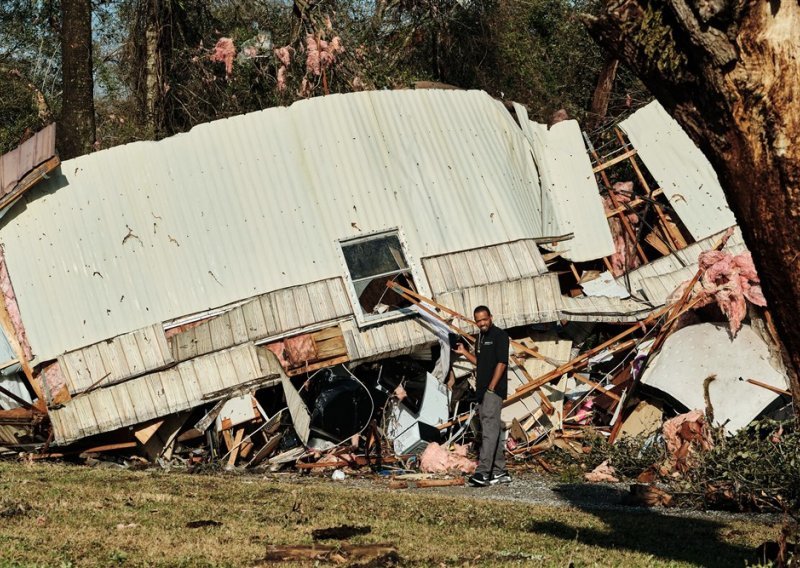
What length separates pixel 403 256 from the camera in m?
16.1

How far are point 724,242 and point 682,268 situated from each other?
736 mm

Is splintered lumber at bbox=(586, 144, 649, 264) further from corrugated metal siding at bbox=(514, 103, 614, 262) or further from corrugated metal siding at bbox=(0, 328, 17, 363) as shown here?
corrugated metal siding at bbox=(0, 328, 17, 363)

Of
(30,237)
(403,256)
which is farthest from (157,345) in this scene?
(403,256)

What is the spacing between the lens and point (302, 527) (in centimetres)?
860

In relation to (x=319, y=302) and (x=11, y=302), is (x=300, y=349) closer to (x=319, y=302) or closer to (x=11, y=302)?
(x=319, y=302)

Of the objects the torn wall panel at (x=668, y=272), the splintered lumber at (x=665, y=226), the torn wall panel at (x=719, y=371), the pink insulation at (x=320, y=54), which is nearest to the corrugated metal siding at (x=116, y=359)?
the torn wall panel at (x=719, y=371)

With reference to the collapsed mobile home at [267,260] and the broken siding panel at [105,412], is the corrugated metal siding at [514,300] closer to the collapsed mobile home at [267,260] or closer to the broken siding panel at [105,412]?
the collapsed mobile home at [267,260]

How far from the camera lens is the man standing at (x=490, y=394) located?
493 inches

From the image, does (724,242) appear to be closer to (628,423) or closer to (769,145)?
(628,423)

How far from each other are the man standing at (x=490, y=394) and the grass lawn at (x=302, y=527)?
1.13 meters

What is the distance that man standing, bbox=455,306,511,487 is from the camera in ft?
41.1

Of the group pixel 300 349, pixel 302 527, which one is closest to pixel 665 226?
pixel 300 349

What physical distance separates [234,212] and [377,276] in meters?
2.15

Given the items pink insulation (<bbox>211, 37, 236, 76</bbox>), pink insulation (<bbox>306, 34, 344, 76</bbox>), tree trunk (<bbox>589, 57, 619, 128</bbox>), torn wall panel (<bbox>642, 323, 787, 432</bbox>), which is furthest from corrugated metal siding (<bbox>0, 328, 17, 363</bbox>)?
tree trunk (<bbox>589, 57, 619, 128</bbox>)
